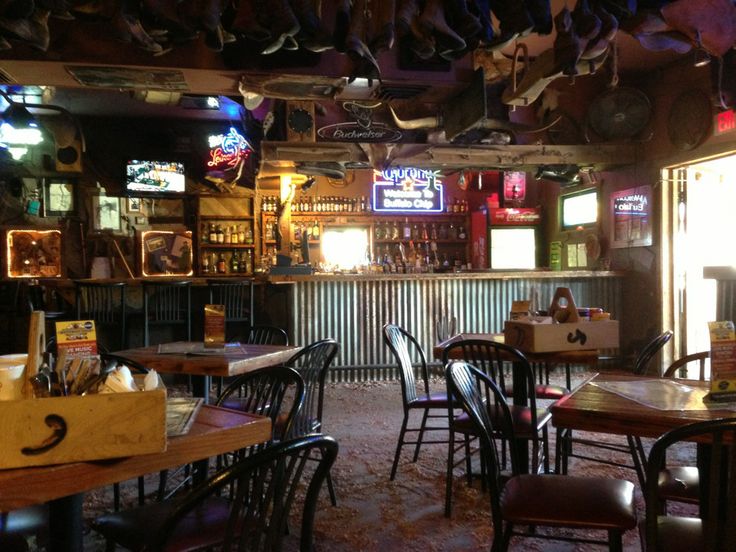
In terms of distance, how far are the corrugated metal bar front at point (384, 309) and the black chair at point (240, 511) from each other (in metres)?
4.73

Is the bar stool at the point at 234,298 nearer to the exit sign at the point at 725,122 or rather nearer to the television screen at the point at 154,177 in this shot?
the television screen at the point at 154,177

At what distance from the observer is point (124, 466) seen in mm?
1352

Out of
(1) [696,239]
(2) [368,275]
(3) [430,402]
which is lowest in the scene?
(3) [430,402]

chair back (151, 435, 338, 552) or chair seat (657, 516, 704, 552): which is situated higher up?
chair back (151, 435, 338, 552)

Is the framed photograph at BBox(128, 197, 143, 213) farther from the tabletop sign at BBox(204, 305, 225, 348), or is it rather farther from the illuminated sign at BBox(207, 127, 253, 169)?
the tabletop sign at BBox(204, 305, 225, 348)

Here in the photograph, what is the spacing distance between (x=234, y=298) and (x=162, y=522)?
502 cm

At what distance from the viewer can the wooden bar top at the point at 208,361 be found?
2934mm

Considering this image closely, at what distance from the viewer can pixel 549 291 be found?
7.27 m

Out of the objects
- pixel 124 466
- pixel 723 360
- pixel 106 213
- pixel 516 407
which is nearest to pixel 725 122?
pixel 516 407

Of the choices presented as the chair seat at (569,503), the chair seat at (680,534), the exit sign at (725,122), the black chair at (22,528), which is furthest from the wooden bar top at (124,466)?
the exit sign at (725,122)

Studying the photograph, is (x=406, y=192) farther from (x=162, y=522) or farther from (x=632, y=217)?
(x=162, y=522)

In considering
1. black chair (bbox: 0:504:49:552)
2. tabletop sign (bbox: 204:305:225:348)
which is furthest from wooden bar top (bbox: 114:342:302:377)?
black chair (bbox: 0:504:49:552)

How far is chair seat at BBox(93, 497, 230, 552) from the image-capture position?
1.73 meters

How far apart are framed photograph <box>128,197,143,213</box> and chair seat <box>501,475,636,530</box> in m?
8.89
